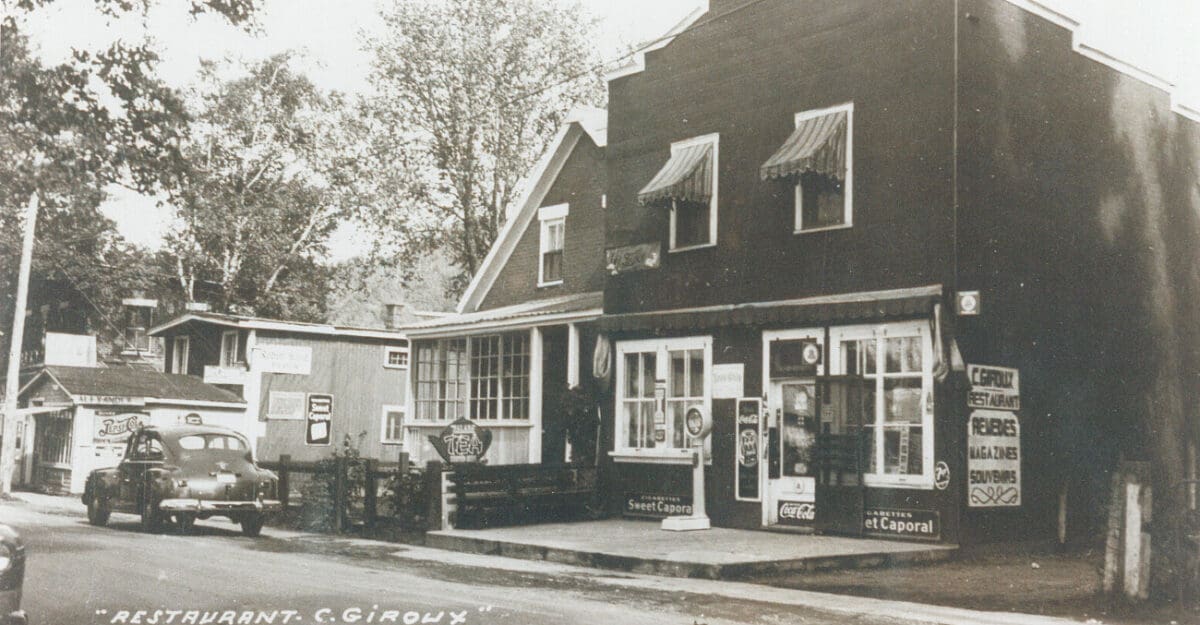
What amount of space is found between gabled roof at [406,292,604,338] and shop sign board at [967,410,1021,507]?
7294mm

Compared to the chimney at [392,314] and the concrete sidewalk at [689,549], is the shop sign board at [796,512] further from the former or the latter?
the chimney at [392,314]

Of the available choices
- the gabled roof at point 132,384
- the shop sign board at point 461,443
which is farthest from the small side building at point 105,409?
the shop sign board at point 461,443

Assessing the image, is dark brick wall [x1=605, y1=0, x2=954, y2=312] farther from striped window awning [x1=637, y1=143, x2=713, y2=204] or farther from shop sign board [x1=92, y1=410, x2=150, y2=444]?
shop sign board [x1=92, y1=410, x2=150, y2=444]

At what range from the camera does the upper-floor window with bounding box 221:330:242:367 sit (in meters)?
31.2

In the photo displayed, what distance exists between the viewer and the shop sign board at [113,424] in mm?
28969

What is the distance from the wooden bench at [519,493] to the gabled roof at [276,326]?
41.0 ft

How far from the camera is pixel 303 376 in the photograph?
102 feet

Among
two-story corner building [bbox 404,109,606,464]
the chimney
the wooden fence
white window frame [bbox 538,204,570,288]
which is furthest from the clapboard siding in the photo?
the wooden fence

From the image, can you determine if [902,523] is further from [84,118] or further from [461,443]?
[84,118]

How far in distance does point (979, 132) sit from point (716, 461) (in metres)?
5.94

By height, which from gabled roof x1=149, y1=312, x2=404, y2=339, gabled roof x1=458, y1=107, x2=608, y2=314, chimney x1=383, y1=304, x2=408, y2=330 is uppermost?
gabled roof x1=458, y1=107, x2=608, y2=314

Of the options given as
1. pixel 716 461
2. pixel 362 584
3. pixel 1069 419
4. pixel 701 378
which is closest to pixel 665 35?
pixel 701 378

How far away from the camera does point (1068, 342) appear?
1581 cm

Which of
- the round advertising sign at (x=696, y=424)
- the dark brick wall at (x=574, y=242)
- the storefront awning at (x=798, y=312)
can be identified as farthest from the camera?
the dark brick wall at (x=574, y=242)
